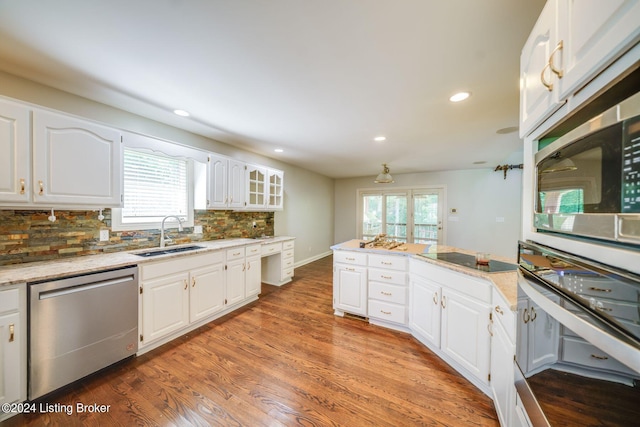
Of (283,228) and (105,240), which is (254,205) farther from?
(105,240)

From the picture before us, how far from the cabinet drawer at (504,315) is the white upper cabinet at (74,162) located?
3.17 meters

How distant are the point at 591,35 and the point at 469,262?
1.76 metres

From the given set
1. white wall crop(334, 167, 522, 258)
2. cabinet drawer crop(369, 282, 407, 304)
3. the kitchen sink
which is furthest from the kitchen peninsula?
white wall crop(334, 167, 522, 258)

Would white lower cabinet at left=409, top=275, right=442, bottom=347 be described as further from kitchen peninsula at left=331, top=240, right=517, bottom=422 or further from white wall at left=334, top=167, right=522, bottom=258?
white wall at left=334, top=167, right=522, bottom=258

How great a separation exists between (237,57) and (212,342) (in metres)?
2.60

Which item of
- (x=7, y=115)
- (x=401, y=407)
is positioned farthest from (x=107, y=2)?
(x=401, y=407)

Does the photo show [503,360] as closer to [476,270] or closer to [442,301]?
[476,270]

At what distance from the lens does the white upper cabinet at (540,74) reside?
76cm

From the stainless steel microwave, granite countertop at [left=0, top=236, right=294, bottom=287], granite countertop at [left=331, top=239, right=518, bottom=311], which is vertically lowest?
granite countertop at [left=0, top=236, right=294, bottom=287]

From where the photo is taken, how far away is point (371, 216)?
267 inches

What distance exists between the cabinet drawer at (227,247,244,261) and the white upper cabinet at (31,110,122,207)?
4.11ft

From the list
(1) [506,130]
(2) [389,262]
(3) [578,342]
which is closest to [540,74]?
(3) [578,342]

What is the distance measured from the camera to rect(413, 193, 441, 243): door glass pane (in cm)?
600

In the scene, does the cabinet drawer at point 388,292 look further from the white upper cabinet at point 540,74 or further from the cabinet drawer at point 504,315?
the white upper cabinet at point 540,74
